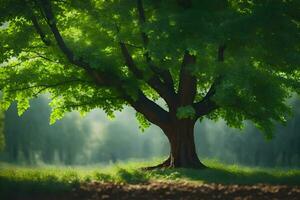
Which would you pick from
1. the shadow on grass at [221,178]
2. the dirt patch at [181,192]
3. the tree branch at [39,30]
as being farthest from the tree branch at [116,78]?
the dirt patch at [181,192]

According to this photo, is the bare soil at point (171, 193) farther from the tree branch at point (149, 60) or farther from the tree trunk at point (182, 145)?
the tree trunk at point (182, 145)

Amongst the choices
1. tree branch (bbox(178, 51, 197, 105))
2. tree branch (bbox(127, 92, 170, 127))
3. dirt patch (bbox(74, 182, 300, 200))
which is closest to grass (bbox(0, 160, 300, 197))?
dirt patch (bbox(74, 182, 300, 200))

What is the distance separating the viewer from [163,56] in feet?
58.6

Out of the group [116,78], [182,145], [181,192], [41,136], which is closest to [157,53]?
[116,78]

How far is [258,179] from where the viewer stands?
56.0ft

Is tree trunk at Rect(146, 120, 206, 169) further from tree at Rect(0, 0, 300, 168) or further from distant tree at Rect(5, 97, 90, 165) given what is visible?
distant tree at Rect(5, 97, 90, 165)

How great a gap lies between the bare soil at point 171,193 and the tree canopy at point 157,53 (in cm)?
434

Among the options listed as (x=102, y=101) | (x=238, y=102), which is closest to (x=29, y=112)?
(x=102, y=101)

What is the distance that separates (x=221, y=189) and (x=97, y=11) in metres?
10.4

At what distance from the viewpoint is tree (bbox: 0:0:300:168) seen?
1709cm

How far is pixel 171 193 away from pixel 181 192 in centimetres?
30

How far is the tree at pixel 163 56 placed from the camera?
17.1m

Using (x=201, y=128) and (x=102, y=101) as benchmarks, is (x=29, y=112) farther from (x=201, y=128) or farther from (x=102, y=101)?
(x=102, y=101)

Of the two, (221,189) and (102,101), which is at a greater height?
(102,101)
